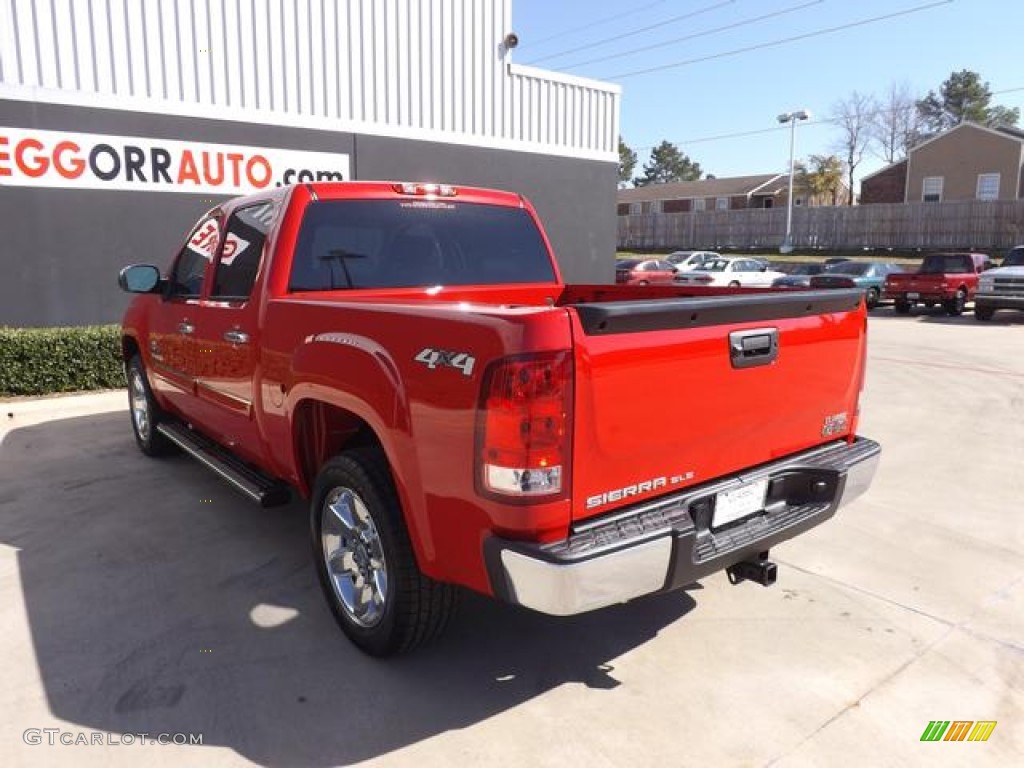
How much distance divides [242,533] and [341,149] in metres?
8.51

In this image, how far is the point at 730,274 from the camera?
24344 mm

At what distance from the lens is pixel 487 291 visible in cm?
433

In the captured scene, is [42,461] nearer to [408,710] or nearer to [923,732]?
[408,710]

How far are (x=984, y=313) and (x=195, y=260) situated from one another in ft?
63.8

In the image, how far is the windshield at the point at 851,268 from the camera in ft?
74.0

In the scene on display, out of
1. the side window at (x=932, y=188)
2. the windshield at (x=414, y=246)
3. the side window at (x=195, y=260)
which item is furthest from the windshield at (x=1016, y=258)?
the side window at (x=932, y=188)

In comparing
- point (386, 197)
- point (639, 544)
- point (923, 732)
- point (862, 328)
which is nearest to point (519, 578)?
point (639, 544)

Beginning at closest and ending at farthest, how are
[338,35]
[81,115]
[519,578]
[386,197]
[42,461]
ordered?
1. [519,578]
2. [386,197]
3. [42,461]
4. [81,115]
5. [338,35]

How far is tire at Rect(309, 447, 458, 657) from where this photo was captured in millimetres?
2916

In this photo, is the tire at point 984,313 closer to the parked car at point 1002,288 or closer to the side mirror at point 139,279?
the parked car at point 1002,288

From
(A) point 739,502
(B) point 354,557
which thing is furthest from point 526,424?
(B) point 354,557

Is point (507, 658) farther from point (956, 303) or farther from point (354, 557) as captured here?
point (956, 303)

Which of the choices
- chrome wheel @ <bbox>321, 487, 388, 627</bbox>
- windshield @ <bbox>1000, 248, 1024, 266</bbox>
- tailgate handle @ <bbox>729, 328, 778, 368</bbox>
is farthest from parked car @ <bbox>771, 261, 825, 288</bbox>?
chrome wheel @ <bbox>321, 487, 388, 627</bbox>

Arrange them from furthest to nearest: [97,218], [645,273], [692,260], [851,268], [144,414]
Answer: [692,260] → [645,273] → [851,268] → [97,218] → [144,414]
